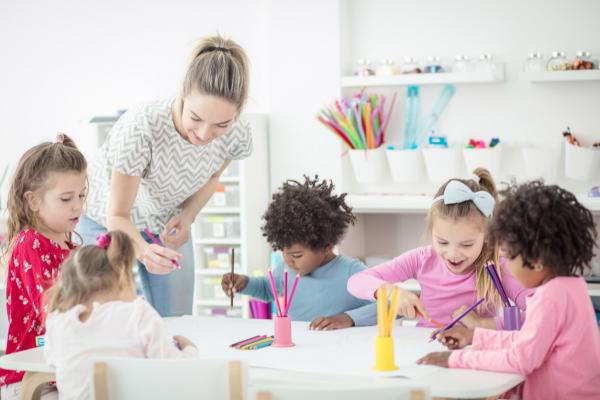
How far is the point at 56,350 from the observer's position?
176cm

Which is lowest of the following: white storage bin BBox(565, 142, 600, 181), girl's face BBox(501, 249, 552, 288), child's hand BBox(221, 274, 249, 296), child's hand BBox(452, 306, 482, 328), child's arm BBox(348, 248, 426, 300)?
child's hand BBox(452, 306, 482, 328)

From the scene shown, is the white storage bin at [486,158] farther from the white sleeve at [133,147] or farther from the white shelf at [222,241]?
the white sleeve at [133,147]

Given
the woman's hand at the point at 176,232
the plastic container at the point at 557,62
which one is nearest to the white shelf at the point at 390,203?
the plastic container at the point at 557,62

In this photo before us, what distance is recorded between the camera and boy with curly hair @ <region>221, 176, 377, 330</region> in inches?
99.9

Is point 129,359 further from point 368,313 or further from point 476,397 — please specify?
point 368,313

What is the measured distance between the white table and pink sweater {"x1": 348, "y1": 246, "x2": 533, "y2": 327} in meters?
0.17


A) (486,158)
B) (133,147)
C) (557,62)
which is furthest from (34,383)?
(557,62)

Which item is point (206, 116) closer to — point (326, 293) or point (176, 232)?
point (176, 232)

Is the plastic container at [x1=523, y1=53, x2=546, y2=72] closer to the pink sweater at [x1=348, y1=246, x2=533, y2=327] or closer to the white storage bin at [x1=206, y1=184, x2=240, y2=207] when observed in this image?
the white storage bin at [x1=206, y1=184, x2=240, y2=207]

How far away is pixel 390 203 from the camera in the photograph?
376 centimetres

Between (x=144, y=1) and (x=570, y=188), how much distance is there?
2405 millimetres

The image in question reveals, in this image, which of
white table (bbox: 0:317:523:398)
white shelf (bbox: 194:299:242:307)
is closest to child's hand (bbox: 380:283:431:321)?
white table (bbox: 0:317:523:398)

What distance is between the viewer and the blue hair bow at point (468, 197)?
2.32m

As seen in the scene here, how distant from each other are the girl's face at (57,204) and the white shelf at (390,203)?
5.41ft
